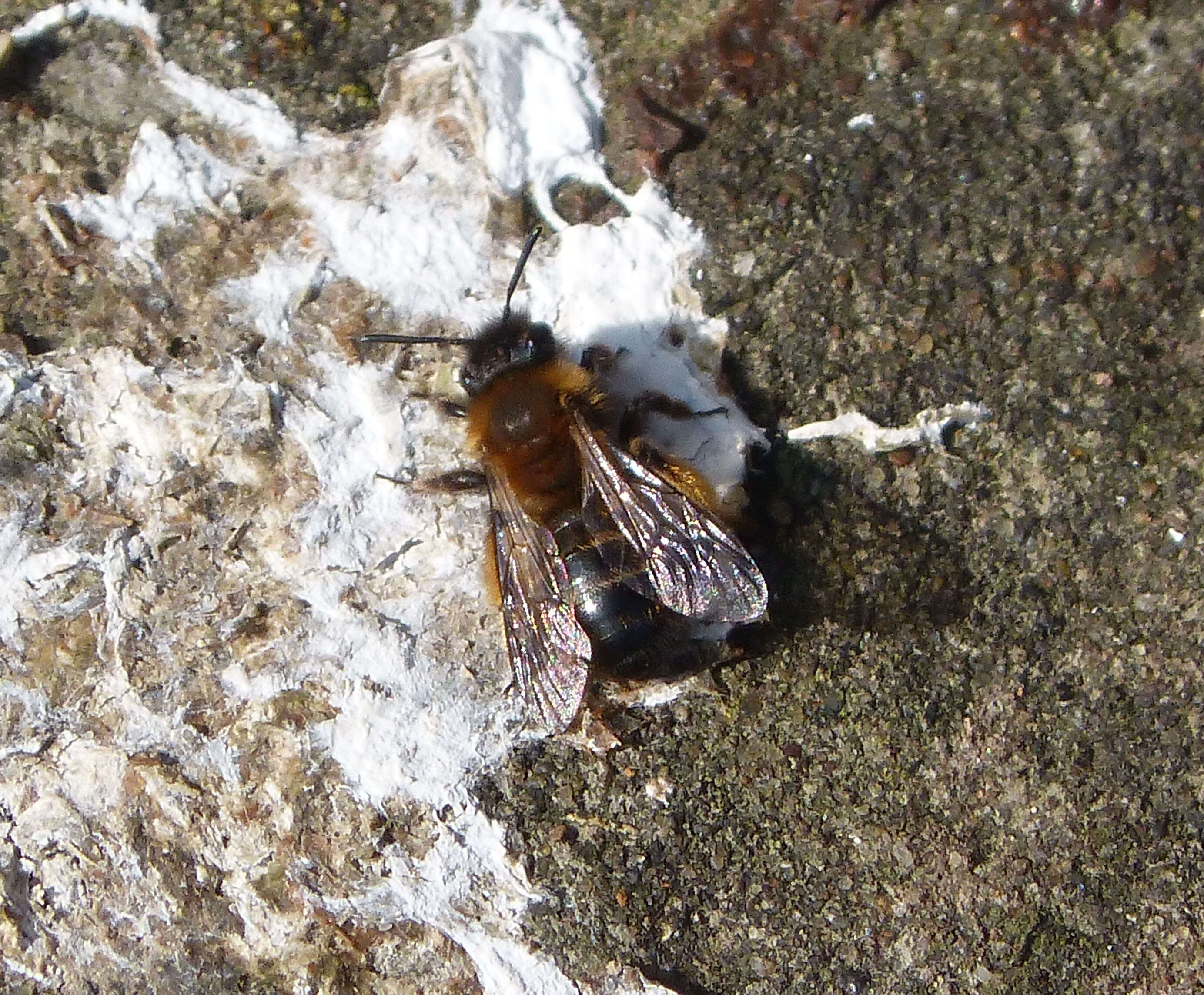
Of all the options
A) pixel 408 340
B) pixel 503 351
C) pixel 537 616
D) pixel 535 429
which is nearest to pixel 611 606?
pixel 537 616

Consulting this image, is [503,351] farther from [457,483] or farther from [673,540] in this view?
[673,540]

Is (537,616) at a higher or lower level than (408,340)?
lower

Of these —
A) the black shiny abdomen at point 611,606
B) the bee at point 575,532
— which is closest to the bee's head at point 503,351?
the bee at point 575,532

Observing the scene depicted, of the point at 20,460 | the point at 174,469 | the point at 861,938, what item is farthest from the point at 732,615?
the point at 20,460

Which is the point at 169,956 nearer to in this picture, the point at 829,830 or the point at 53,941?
the point at 53,941

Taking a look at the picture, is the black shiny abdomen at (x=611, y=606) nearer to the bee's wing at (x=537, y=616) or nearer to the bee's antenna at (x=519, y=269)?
the bee's wing at (x=537, y=616)

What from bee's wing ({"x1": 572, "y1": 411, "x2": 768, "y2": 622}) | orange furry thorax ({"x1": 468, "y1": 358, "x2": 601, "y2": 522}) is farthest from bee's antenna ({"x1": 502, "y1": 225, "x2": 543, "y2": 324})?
bee's wing ({"x1": 572, "y1": 411, "x2": 768, "y2": 622})
